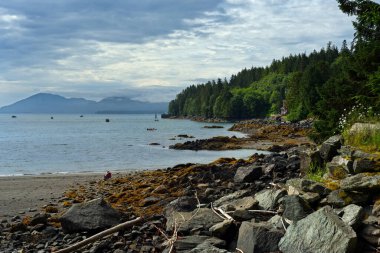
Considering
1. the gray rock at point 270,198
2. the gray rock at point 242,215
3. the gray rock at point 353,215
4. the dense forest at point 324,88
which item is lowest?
the gray rock at point 242,215

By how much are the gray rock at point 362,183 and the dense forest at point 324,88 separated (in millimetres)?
5564

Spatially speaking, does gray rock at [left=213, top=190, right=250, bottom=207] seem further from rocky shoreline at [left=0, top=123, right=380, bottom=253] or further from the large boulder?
the large boulder

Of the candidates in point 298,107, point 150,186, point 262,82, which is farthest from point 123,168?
point 262,82

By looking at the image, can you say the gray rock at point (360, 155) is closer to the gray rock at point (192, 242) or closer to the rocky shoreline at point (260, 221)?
the rocky shoreline at point (260, 221)

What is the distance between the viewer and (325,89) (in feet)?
80.9

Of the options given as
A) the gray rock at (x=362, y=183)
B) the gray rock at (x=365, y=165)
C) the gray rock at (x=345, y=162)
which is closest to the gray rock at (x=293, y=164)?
the gray rock at (x=345, y=162)

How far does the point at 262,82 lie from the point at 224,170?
173 m

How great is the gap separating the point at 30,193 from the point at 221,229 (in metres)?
15.4

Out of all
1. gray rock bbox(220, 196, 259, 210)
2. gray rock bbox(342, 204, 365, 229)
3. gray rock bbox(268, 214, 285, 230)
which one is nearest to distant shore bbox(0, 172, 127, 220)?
gray rock bbox(220, 196, 259, 210)

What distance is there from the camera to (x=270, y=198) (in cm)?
910

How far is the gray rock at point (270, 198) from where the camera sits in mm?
8867

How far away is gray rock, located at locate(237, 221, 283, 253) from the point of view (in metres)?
7.03

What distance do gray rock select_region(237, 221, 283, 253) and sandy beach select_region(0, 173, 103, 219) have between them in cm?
1065

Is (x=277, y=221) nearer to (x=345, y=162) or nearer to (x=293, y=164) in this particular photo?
(x=345, y=162)
